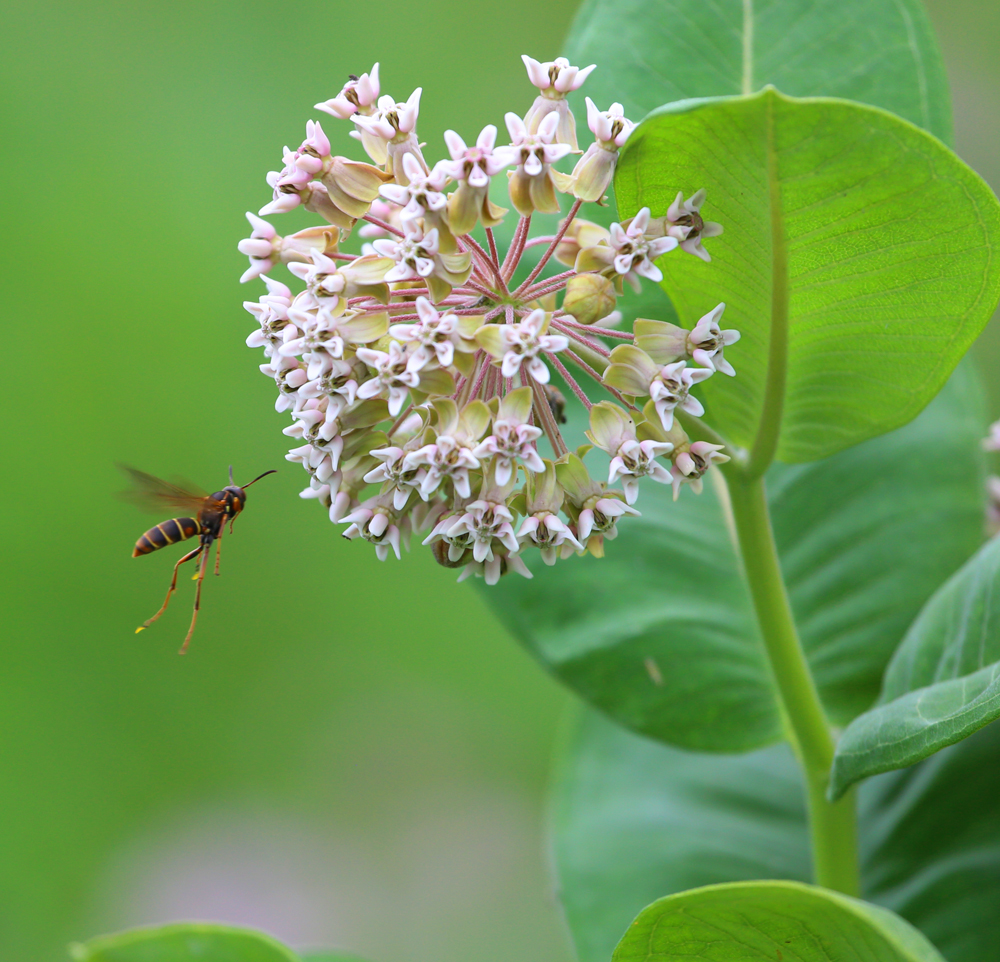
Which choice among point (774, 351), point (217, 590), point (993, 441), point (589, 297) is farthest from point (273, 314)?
point (217, 590)

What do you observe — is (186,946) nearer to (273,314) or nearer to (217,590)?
(273,314)

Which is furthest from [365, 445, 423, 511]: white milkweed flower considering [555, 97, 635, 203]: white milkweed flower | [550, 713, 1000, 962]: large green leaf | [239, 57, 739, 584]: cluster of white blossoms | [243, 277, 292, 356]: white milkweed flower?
[550, 713, 1000, 962]: large green leaf

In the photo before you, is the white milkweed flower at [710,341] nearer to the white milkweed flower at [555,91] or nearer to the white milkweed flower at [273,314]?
the white milkweed flower at [555,91]

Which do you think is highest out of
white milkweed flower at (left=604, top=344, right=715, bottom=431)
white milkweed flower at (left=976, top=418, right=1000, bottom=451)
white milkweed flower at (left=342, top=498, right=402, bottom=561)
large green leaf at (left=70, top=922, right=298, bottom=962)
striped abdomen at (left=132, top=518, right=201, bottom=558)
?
white milkweed flower at (left=604, top=344, right=715, bottom=431)

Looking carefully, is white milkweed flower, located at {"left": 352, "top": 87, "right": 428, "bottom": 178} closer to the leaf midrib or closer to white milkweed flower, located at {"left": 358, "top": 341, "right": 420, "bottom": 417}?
white milkweed flower, located at {"left": 358, "top": 341, "right": 420, "bottom": 417}

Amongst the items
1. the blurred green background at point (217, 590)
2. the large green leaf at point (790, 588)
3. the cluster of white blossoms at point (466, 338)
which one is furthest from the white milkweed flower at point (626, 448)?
the blurred green background at point (217, 590)

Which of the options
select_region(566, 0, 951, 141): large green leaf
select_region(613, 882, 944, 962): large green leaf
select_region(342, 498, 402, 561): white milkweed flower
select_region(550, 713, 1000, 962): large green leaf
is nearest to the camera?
select_region(613, 882, 944, 962): large green leaf
